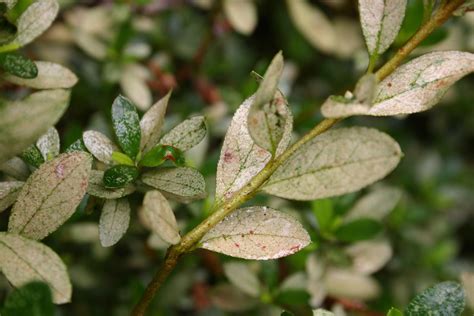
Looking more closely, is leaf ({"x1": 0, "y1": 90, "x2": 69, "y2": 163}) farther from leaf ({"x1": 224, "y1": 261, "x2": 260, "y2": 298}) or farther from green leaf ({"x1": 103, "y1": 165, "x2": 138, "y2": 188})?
leaf ({"x1": 224, "y1": 261, "x2": 260, "y2": 298})

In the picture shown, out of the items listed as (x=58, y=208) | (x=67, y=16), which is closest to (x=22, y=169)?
(x=58, y=208)

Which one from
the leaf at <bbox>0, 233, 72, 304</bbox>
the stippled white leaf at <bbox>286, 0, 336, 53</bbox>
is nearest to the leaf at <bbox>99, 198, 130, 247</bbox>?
the leaf at <bbox>0, 233, 72, 304</bbox>

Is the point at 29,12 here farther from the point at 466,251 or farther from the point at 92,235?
the point at 466,251

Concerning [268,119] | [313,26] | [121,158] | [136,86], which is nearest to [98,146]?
[121,158]

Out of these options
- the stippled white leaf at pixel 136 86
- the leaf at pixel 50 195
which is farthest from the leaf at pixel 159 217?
the stippled white leaf at pixel 136 86

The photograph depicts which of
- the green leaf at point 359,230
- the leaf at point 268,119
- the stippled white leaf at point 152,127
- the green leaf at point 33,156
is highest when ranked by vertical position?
the leaf at point 268,119

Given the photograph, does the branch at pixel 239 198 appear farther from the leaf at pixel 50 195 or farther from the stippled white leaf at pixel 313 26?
the stippled white leaf at pixel 313 26

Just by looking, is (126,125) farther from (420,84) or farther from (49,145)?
(420,84)
